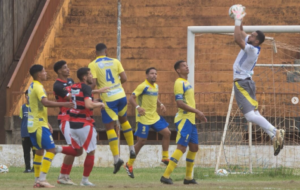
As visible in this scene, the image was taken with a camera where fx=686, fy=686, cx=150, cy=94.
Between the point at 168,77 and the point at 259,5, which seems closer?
the point at 168,77

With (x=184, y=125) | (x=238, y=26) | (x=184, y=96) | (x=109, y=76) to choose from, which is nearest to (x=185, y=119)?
(x=184, y=125)

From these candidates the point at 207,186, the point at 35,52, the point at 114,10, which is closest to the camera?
the point at 207,186

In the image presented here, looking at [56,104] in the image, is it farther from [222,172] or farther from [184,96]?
[222,172]

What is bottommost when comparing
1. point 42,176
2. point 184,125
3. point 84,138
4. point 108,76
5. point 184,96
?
point 42,176

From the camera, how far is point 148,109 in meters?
16.0

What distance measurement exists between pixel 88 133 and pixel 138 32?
13965mm

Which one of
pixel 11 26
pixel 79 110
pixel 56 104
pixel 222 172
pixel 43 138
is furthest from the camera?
pixel 11 26

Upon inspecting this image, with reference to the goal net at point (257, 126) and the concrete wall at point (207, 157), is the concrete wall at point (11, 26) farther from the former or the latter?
the goal net at point (257, 126)

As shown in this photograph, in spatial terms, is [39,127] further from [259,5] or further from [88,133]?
[259,5]

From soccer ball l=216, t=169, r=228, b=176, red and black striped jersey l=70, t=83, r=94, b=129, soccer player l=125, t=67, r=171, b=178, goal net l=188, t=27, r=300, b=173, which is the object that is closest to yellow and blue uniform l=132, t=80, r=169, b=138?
soccer player l=125, t=67, r=171, b=178

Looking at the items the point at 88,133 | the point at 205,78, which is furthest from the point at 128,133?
the point at 205,78

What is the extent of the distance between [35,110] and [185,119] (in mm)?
2614

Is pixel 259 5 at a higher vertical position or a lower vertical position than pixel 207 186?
higher

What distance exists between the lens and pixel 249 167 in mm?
15297
